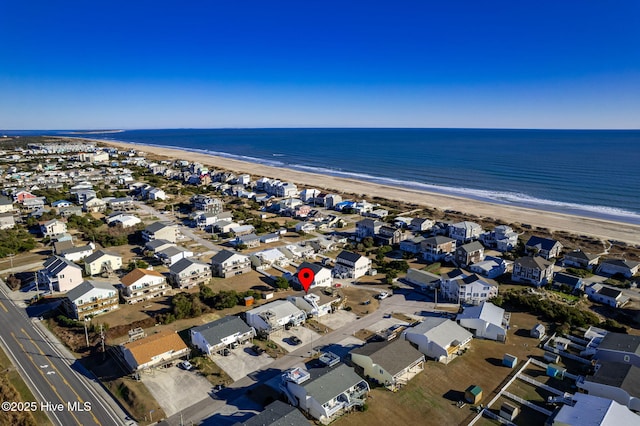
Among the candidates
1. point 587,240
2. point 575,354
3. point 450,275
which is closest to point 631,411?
point 575,354

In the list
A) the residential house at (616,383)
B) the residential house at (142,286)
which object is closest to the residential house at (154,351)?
the residential house at (142,286)

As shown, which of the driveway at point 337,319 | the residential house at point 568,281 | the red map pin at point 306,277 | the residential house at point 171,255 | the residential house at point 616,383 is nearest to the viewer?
the residential house at point 616,383

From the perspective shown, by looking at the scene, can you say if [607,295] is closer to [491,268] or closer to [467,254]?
[491,268]

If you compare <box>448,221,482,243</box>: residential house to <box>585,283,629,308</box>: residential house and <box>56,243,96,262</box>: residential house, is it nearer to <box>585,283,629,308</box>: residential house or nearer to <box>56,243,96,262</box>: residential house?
<box>585,283,629,308</box>: residential house

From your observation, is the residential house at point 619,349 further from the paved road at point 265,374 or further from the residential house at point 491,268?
the residential house at point 491,268

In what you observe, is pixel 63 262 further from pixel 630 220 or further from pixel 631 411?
pixel 630 220

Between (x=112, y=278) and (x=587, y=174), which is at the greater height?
(x=587, y=174)
